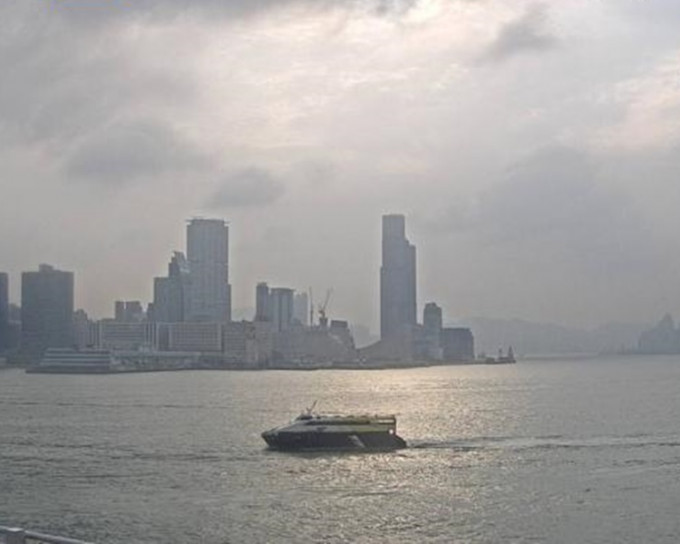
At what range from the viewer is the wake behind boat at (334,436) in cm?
6191

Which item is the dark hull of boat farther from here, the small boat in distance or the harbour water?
the harbour water

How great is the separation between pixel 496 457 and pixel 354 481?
1262 cm

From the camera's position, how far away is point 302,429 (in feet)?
205

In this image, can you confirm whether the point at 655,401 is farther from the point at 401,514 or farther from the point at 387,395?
the point at 401,514

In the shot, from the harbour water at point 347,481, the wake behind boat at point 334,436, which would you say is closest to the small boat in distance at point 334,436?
the wake behind boat at point 334,436

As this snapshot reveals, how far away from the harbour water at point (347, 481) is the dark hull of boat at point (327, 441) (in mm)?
1537

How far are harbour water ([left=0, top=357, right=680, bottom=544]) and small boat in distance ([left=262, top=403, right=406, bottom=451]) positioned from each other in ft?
5.91

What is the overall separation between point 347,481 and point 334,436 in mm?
14987

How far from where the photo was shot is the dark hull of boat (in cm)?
6181

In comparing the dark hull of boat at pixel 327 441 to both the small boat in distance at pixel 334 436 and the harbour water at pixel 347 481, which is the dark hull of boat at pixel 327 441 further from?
the harbour water at pixel 347 481

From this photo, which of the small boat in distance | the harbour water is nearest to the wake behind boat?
the small boat in distance

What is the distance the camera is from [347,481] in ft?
155

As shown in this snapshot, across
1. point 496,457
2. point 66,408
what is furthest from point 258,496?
point 66,408

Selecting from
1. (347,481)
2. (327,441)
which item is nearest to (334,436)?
(327,441)
